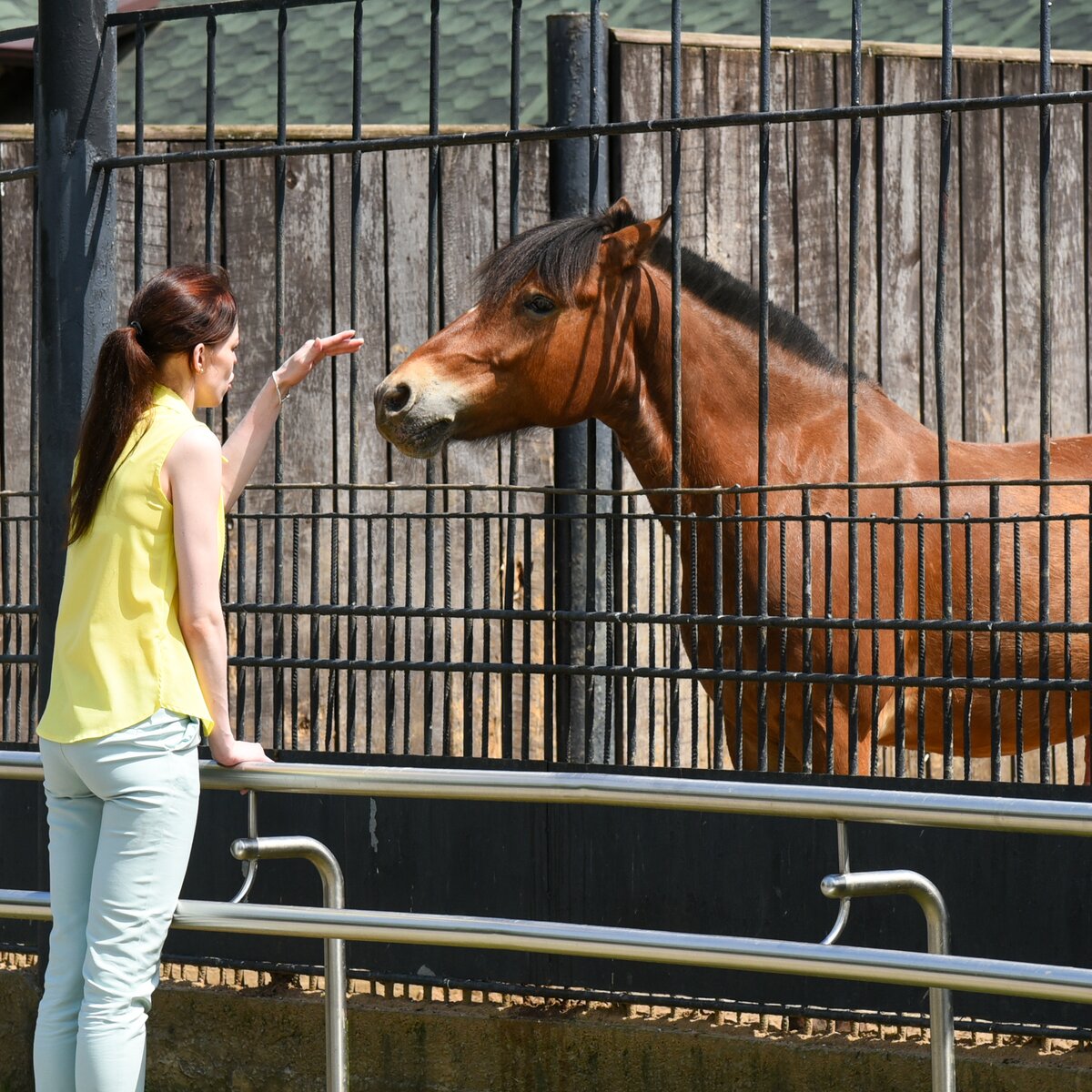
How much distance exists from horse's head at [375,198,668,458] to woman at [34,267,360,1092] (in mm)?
1937

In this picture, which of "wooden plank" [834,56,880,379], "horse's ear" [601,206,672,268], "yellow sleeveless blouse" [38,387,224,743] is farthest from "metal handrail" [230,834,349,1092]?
"wooden plank" [834,56,880,379]

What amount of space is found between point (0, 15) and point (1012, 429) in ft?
25.2

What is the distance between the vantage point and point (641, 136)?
23.0 ft

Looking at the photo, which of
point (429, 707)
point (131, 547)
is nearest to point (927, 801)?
point (131, 547)

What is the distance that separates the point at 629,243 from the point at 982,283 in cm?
290

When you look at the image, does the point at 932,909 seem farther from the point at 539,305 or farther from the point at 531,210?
the point at 531,210

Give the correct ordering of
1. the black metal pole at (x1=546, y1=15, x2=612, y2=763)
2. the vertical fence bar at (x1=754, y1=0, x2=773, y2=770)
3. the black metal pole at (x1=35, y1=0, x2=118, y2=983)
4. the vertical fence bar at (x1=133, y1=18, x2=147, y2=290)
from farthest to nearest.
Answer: the black metal pole at (x1=546, y1=15, x2=612, y2=763)
the vertical fence bar at (x1=133, y1=18, x2=147, y2=290)
the black metal pole at (x1=35, y1=0, x2=118, y2=983)
the vertical fence bar at (x1=754, y1=0, x2=773, y2=770)

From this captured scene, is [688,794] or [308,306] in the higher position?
[308,306]

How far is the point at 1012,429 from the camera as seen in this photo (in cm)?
740

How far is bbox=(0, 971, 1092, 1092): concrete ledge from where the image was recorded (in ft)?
13.4

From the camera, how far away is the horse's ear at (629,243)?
16.5ft

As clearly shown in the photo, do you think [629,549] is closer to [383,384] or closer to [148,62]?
[383,384]

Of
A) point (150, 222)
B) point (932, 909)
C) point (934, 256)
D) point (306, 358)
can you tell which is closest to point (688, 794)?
point (932, 909)

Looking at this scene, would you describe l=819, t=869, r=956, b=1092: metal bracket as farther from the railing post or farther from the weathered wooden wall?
the weathered wooden wall
